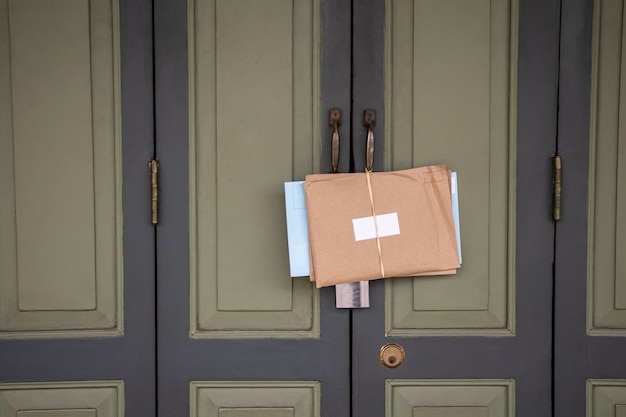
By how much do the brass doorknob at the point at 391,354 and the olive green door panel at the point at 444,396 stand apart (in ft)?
0.20

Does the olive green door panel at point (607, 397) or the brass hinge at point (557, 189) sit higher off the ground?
the brass hinge at point (557, 189)

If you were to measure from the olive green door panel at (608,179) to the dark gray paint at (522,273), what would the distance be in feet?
0.33

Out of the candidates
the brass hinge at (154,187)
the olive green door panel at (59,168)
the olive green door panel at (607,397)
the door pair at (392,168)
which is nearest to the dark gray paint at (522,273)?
the door pair at (392,168)

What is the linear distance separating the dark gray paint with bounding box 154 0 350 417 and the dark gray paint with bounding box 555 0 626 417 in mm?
522

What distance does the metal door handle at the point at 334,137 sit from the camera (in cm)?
138

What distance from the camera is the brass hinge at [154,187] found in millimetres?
1407

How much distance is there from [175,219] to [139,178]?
0.43 feet

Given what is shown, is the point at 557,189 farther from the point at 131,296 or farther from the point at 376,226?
the point at 131,296

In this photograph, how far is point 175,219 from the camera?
1430 mm

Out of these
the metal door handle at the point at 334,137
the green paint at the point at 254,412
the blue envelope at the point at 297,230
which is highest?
the metal door handle at the point at 334,137

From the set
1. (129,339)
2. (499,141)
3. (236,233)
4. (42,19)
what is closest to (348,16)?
(499,141)

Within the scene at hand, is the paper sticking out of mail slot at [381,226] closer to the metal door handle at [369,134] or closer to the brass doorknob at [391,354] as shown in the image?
the metal door handle at [369,134]

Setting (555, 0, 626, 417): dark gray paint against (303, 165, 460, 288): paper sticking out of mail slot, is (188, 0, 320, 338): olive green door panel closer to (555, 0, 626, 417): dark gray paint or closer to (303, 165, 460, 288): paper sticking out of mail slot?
(303, 165, 460, 288): paper sticking out of mail slot

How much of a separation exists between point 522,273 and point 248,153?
73cm
